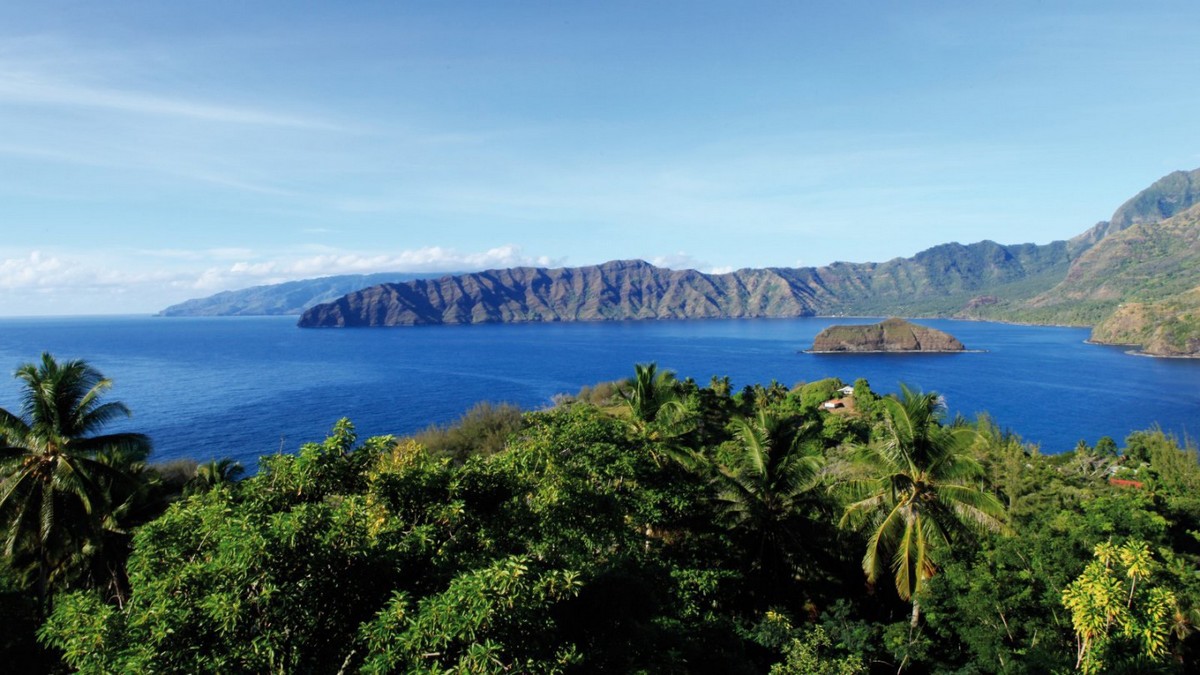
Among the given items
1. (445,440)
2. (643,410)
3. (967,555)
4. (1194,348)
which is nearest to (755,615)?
(967,555)

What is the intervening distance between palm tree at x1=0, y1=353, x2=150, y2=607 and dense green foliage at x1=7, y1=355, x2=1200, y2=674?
1.50ft

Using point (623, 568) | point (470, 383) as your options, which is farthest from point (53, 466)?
point (470, 383)

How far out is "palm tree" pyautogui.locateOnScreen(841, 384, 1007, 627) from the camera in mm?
17719

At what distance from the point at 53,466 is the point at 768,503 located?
21886mm

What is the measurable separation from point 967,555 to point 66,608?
21356 millimetres

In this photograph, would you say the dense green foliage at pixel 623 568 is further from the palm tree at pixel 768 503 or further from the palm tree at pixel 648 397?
the palm tree at pixel 648 397

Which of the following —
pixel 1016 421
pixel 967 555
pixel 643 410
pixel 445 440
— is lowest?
pixel 1016 421

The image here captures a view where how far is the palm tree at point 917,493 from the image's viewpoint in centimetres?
1772

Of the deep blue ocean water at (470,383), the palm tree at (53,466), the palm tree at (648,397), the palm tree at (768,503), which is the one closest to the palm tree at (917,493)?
the palm tree at (768,503)

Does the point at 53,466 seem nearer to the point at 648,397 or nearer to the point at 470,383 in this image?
the point at 648,397

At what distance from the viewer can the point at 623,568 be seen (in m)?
12.7

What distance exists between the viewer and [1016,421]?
98.1 m

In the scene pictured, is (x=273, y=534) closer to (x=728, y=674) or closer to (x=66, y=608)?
(x=66, y=608)

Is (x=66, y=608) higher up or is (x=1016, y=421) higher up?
(x=66, y=608)
